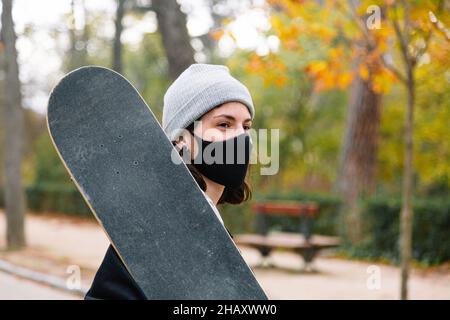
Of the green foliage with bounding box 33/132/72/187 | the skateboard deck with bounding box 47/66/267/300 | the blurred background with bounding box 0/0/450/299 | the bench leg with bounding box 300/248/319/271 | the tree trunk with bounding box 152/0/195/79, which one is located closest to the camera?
the skateboard deck with bounding box 47/66/267/300

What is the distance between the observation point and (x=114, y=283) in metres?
1.67

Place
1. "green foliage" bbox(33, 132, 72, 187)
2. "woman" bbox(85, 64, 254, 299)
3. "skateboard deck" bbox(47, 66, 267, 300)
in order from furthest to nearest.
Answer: "green foliage" bbox(33, 132, 72, 187) → "woman" bbox(85, 64, 254, 299) → "skateboard deck" bbox(47, 66, 267, 300)

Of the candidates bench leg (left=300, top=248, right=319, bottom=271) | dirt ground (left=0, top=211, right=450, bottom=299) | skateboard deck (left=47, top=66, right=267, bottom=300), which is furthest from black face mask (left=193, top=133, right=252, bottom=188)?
bench leg (left=300, top=248, right=319, bottom=271)

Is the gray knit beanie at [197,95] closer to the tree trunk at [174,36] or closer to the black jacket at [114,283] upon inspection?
the black jacket at [114,283]

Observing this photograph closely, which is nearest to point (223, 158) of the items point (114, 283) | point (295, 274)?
point (114, 283)

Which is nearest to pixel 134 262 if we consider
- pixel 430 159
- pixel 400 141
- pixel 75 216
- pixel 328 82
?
pixel 328 82

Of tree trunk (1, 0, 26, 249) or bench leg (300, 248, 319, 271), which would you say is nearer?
bench leg (300, 248, 319, 271)

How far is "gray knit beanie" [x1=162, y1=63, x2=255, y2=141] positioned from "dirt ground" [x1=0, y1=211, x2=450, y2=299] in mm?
5965

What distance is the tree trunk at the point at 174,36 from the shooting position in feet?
32.4

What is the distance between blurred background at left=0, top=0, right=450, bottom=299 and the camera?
27.0ft

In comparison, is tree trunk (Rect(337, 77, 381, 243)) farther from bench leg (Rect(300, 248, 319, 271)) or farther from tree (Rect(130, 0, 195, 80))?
tree (Rect(130, 0, 195, 80))

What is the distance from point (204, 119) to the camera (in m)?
1.98

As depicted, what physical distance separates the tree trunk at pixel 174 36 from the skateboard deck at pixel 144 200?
27.1ft
